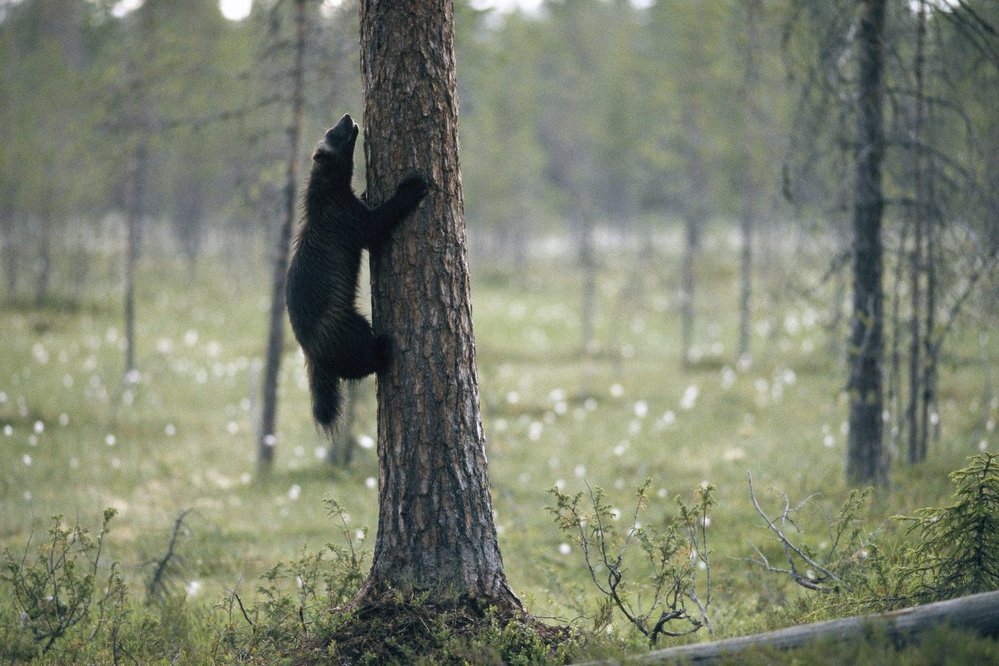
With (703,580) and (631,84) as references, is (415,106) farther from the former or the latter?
(631,84)

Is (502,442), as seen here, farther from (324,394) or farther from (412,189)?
(412,189)

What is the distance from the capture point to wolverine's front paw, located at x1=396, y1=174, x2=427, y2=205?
14.6 ft

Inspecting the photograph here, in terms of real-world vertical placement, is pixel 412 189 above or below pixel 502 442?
above

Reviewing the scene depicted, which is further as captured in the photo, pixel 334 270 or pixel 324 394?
pixel 324 394

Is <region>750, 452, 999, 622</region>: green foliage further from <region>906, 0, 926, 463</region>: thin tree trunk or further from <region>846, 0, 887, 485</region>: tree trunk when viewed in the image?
<region>906, 0, 926, 463</region>: thin tree trunk

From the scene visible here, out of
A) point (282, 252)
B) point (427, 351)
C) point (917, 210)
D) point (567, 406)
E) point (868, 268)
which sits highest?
point (917, 210)

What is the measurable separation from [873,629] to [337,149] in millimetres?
3911

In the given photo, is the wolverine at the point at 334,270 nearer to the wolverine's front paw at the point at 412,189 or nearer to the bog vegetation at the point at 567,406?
the wolverine's front paw at the point at 412,189

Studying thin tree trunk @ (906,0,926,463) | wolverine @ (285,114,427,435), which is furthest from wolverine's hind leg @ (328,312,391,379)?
thin tree trunk @ (906,0,926,463)

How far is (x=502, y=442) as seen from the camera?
38.0 ft

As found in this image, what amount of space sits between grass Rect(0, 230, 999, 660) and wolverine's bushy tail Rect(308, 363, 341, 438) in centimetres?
70

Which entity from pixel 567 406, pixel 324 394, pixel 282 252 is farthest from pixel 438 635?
pixel 567 406

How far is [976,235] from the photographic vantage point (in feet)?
24.2

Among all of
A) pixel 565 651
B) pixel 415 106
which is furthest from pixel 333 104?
pixel 565 651
